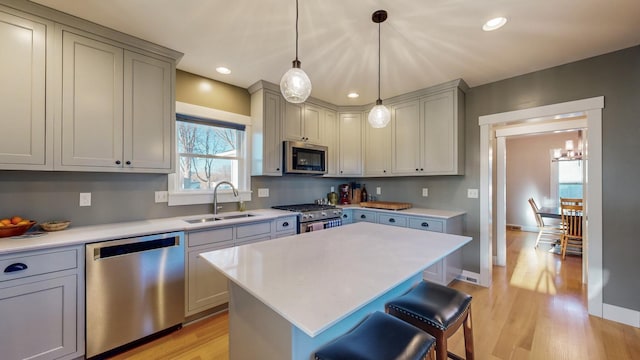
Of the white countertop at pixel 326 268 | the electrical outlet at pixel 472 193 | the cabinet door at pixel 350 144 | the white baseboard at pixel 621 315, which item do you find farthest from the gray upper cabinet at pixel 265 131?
the white baseboard at pixel 621 315

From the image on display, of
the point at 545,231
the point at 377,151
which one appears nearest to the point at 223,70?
the point at 377,151

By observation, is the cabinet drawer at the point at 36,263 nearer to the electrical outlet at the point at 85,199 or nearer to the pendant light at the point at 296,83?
the electrical outlet at the point at 85,199

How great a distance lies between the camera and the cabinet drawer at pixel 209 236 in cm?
222

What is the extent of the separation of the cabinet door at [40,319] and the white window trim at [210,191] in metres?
1.10

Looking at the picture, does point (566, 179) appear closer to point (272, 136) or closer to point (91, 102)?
point (272, 136)

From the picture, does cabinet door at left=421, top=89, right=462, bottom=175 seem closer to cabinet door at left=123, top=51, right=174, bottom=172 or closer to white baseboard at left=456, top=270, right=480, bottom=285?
white baseboard at left=456, top=270, right=480, bottom=285

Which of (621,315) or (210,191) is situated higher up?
(210,191)

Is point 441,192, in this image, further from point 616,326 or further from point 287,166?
point 287,166

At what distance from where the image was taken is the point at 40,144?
1.78 meters

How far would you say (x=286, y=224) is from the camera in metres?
2.92

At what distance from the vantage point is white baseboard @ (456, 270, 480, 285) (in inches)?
124

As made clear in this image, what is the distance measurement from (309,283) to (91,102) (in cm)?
227

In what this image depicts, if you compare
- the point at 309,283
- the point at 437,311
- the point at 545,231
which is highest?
the point at 309,283

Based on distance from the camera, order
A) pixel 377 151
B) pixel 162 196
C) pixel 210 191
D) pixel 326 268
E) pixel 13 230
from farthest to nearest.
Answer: pixel 377 151, pixel 210 191, pixel 162 196, pixel 13 230, pixel 326 268
